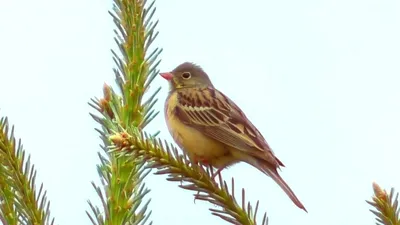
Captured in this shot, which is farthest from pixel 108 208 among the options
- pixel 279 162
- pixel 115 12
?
pixel 279 162

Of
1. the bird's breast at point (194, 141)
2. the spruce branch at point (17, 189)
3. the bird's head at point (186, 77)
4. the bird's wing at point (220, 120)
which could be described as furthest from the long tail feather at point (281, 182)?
the bird's head at point (186, 77)

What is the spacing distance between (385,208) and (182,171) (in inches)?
32.1

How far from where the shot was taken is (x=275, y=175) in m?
3.42

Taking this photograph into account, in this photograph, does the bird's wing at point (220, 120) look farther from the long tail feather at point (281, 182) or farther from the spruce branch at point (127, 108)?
the spruce branch at point (127, 108)

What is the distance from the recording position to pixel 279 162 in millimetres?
3502

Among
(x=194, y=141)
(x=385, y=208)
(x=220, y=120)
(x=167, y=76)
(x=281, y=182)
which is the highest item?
(x=167, y=76)

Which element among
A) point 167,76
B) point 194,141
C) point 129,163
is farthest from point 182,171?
point 167,76

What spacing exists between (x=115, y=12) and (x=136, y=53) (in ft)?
0.63

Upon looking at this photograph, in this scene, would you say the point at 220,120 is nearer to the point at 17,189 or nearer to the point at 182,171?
the point at 182,171

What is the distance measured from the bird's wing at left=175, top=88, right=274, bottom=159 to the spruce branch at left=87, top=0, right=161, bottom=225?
1393 mm

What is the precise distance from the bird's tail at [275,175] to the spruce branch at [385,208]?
2.62 feet

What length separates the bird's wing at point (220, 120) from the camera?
3.88 m

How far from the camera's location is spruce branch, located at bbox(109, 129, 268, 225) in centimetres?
212

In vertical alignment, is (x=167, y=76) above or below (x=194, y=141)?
above
